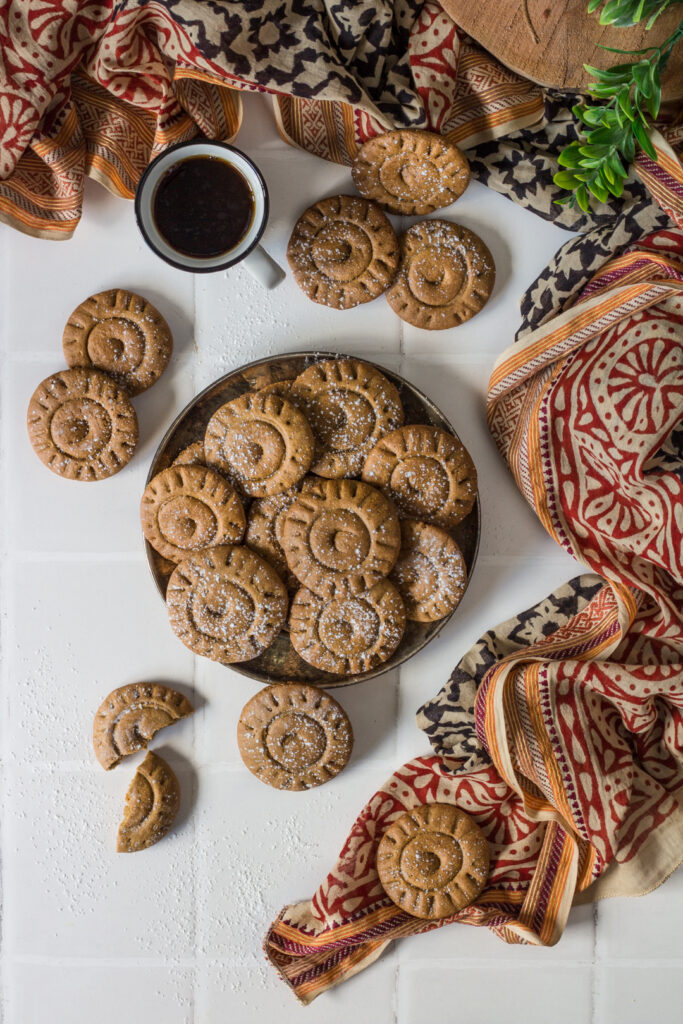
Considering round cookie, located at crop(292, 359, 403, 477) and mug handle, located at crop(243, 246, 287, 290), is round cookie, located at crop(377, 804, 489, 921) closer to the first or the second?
round cookie, located at crop(292, 359, 403, 477)

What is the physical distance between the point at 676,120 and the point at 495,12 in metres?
0.37

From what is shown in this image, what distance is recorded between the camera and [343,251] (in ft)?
4.71

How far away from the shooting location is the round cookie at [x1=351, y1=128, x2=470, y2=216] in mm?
1406

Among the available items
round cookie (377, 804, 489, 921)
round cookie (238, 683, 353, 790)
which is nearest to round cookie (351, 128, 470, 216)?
round cookie (238, 683, 353, 790)

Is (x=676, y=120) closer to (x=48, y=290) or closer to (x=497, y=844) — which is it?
(x=48, y=290)

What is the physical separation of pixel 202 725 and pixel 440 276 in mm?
947

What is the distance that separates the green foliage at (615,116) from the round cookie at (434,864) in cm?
112

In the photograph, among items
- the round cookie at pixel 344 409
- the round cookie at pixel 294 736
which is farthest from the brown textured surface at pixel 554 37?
the round cookie at pixel 294 736

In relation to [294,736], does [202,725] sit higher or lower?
lower

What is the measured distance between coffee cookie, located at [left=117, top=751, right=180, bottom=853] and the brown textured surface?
4.56ft

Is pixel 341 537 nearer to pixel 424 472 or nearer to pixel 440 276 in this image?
pixel 424 472

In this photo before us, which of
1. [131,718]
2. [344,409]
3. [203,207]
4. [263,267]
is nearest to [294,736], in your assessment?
[131,718]

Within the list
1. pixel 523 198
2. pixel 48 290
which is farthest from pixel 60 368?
pixel 523 198

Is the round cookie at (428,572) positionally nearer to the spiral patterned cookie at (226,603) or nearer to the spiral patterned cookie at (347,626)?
the spiral patterned cookie at (347,626)
